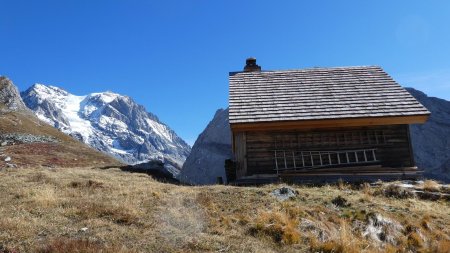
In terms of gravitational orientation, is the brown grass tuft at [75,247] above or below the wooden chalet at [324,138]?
below

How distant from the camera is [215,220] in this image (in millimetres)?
11539

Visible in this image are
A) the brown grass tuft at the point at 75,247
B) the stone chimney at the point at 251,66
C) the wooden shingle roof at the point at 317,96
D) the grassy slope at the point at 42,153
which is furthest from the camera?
the grassy slope at the point at 42,153

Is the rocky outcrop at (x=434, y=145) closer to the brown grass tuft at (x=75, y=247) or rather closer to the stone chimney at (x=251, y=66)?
the stone chimney at (x=251, y=66)

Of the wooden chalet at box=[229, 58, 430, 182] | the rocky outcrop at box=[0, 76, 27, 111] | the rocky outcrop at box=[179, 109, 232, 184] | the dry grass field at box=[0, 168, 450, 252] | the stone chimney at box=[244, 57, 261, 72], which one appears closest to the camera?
the dry grass field at box=[0, 168, 450, 252]

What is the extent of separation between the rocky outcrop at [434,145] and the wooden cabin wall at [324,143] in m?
44.8

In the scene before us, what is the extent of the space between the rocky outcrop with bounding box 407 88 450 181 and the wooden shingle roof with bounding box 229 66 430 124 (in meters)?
42.4

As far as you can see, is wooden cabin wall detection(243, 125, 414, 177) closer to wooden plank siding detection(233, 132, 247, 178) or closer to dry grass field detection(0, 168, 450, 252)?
wooden plank siding detection(233, 132, 247, 178)

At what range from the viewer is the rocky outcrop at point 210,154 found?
70.8 metres

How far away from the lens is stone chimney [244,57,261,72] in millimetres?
→ 28916

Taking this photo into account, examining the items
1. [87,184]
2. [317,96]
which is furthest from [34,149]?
[317,96]

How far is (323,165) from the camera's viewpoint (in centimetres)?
2097

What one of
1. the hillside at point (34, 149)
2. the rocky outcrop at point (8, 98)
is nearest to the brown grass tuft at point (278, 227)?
the hillside at point (34, 149)

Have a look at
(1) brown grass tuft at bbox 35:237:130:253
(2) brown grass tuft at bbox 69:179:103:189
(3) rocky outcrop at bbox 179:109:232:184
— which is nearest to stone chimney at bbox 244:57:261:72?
(2) brown grass tuft at bbox 69:179:103:189

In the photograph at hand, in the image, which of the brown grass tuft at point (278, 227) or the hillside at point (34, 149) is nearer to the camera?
the brown grass tuft at point (278, 227)
